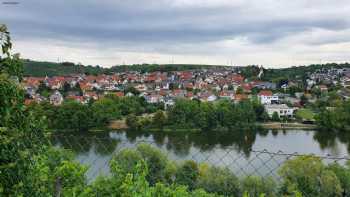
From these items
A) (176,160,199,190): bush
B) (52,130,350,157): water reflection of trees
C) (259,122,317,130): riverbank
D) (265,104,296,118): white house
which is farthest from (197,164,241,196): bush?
(265,104,296,118): white house

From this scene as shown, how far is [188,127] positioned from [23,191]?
71.5 ft

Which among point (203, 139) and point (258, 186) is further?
point (203, 139)

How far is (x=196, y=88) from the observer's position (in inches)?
1834

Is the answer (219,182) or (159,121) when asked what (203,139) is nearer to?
(159,121)

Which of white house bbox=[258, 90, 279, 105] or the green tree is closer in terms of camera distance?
the green tree

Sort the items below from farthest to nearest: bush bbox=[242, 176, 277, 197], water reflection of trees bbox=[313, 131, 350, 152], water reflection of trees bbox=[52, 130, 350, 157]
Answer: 1. water reflection of trees bbox=[313, 131, 350, 152]
2. water reflection of trees bbox=[52, 130, 350, 157]
3. bush bbox=[242, 176, 277, 197]

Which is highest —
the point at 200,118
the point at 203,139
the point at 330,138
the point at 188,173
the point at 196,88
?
the point at 188,173

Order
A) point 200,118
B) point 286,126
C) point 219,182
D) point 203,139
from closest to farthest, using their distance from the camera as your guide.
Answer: point 219,182 → point 203,139 → point 200,118 → point 286,126

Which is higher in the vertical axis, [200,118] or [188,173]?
[188,173]

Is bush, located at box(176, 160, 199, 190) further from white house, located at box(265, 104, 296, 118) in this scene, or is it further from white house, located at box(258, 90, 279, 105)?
white house, located at box(258, 90, 279, 105)

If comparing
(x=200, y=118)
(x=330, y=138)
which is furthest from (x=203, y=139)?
(x=330, y=138)

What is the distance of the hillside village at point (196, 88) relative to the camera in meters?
34.0

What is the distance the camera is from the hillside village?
112 feet

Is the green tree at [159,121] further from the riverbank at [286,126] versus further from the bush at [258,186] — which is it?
the bush at [258,186]
